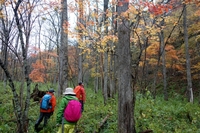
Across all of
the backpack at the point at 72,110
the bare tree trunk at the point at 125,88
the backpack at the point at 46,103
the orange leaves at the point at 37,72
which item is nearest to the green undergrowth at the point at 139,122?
the backpack at the point at 46,103

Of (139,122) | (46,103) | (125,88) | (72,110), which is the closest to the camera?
(72,110)

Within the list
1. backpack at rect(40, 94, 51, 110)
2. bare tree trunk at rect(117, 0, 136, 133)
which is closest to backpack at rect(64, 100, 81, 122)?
bare tree trunk at rect(117, 0, 136, 133)

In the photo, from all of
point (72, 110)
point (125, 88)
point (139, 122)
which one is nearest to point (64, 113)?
point (72, 110)

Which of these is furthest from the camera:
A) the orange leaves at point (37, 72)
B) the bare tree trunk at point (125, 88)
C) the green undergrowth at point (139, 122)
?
the orange leaves at point (37, 72)

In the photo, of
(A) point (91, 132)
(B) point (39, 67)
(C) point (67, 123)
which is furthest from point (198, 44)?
(B) point (39, 67)

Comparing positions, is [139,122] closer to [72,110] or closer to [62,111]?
[72,110]

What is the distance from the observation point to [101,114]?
984cm

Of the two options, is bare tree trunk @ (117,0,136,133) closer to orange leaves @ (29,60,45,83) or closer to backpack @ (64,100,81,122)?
backpack @ (64,100,81,122)

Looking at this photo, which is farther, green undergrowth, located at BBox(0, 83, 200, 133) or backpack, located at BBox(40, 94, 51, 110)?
backpack, located at BBox(40, 94, 51, 110)

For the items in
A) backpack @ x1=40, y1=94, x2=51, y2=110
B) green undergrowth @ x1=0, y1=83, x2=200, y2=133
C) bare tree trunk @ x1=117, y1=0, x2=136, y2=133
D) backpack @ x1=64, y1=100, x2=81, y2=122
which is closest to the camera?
backpack @ x1=64, y1=100, x2=81, y2=122

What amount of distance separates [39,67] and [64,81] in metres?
20.3

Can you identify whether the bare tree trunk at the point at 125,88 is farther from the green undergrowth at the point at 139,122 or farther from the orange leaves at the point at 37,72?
the orange leaves at the point at 37,72

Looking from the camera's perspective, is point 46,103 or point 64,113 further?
point 46,103

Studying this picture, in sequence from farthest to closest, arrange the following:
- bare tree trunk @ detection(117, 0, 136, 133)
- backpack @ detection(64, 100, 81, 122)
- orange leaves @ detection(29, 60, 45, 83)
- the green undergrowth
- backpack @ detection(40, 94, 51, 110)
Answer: orange leaves @ detection(29, 60, 45, 83) < backpack @ detection(40, 94, 51, 110) < the green undergrowth < bare tree trunk @ detection(117, 0, 136, 133) < backpack @ detection(64, 100, 81, 122)
